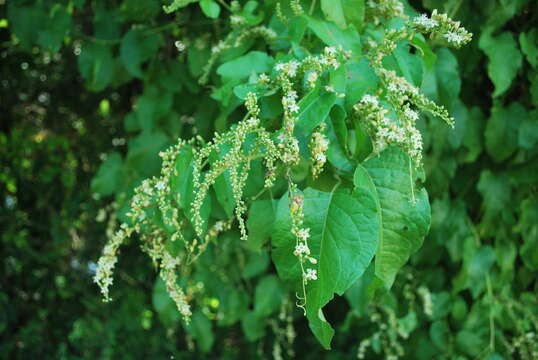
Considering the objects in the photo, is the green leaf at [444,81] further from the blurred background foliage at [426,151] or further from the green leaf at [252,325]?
the green leaf at [252,325]

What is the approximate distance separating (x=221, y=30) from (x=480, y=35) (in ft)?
2.53

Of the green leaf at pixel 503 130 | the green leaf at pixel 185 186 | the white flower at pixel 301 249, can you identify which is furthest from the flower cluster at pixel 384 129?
the green leaf at pixel 503 130

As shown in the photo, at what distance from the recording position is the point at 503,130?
172 cm

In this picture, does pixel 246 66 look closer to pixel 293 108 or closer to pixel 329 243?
pixel 293 108

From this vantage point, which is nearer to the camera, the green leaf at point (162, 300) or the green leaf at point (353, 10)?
the green leaf at point (353, 10)

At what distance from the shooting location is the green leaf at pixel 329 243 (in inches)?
34.1

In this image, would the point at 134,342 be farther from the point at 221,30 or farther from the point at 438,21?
the point at 438,21

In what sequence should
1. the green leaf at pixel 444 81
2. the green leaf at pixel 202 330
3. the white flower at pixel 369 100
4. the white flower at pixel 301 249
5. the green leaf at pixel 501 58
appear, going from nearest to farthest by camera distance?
the white flower at pixel 301 249 < the white flower at pixel 369 100 < the green leaf at pixel 444 81 < the green leaf at pixel 501 58 < the green leaf at pixel 202 330

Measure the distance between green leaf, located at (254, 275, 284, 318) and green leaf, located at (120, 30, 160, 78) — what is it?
87 centimetres

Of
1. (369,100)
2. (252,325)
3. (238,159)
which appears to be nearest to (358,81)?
(369,100)

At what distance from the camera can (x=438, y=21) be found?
0.95 metres

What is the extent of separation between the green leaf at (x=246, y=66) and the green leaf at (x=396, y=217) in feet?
1.05

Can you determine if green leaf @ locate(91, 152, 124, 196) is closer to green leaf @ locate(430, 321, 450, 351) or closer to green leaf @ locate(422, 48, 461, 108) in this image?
green leaf @ locate(422, 48, 461, 108)

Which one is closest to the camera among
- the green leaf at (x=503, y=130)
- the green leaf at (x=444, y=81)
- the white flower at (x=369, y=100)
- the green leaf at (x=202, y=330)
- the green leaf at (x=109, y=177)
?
the white flower at (x=369, y=100)
